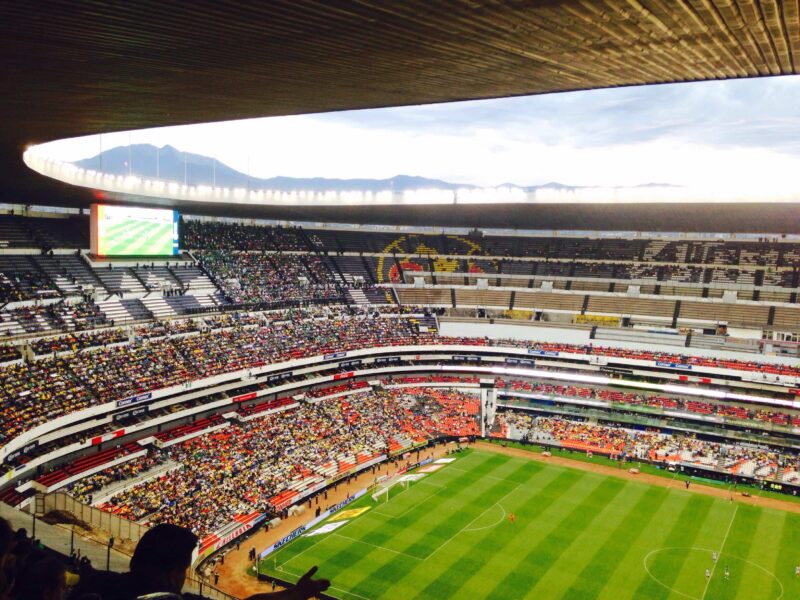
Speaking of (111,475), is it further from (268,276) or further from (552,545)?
(268,276)

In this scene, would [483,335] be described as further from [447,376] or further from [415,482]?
[415,482]

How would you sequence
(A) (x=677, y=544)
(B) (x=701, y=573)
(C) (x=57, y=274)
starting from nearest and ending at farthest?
(B) (x=701, y=573) → (A) (x=677, y=544) → (C) (x=57, y=274)

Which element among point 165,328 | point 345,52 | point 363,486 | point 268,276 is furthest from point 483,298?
point 345,52

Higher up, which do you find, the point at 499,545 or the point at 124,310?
the point at 124,310

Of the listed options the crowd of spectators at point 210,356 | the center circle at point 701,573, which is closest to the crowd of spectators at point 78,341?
the crowd of spectators at point 210,356

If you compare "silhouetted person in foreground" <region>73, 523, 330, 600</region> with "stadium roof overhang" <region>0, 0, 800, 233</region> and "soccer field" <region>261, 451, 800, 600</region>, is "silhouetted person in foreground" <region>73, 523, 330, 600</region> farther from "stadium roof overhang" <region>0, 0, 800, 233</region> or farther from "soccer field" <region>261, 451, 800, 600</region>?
"soccer field" <region>261, 451, 800, 600</region>
